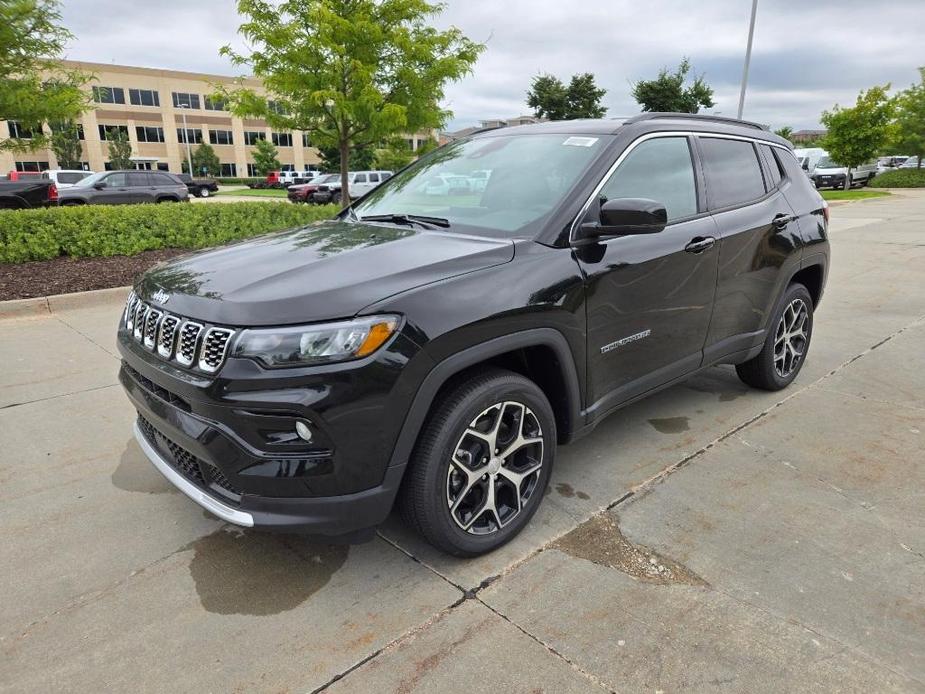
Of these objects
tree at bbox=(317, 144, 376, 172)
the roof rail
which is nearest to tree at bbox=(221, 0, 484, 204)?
the roof rail

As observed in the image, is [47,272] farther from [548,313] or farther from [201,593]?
[548,313]

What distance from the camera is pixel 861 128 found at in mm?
24828

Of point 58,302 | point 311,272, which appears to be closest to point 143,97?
point 58,302

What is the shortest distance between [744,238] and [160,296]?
10.5 feet

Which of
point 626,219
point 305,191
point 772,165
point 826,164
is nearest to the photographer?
point 626,219

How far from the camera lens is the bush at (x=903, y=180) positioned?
31.7 meters

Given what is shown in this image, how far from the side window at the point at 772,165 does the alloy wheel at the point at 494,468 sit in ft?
8.96

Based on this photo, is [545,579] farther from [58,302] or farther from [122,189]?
[122,189]

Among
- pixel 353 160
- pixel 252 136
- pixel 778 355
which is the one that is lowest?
pixel 778 355

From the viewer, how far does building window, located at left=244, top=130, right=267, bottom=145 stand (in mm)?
74938

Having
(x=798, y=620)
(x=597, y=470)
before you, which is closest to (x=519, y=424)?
(x=597, y=470)

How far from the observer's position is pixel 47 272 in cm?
810

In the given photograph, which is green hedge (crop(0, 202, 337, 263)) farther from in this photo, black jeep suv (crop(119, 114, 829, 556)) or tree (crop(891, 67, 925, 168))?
tree (crop(891, 67, 925, 168))

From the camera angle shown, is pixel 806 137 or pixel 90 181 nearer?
pixel 90 181
